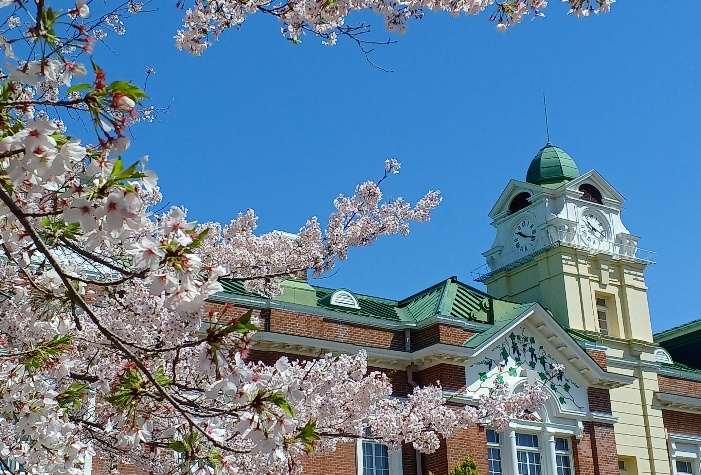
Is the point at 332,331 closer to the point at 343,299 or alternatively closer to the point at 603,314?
the point at 343,299

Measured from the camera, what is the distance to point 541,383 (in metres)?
21.7

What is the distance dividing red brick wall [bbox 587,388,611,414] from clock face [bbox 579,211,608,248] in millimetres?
9432

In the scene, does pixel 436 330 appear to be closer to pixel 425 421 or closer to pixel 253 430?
pixel 425 421

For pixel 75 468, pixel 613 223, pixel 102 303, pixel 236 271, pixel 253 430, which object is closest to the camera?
pixel 253 430

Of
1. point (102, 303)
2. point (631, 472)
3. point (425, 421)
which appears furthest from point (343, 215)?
point (631, 472)

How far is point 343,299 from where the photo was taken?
2180cm

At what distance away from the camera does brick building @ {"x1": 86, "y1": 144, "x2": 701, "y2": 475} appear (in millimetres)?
19688

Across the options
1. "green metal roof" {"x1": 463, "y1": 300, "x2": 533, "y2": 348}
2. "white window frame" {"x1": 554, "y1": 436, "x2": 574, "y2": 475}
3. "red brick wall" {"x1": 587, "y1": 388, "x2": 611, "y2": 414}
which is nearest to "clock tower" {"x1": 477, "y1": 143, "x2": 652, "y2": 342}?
"red brick wall" {"x1": 587, "y1": 388, "x2": 611, "y2": 414}

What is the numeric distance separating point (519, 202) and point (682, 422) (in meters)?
10.6

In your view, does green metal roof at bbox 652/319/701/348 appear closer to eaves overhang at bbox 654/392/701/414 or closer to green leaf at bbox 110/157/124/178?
eaves overhang at bbox 654/392/701/414

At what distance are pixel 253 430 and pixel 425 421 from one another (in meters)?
8.70

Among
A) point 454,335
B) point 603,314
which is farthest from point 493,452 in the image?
point 603,314

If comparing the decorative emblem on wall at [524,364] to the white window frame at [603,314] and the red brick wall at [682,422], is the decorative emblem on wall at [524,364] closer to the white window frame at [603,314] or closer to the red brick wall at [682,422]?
the red brick wall at [682,422]

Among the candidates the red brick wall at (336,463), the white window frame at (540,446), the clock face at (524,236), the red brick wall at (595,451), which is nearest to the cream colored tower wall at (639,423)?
the red brick wall at (595,451)
